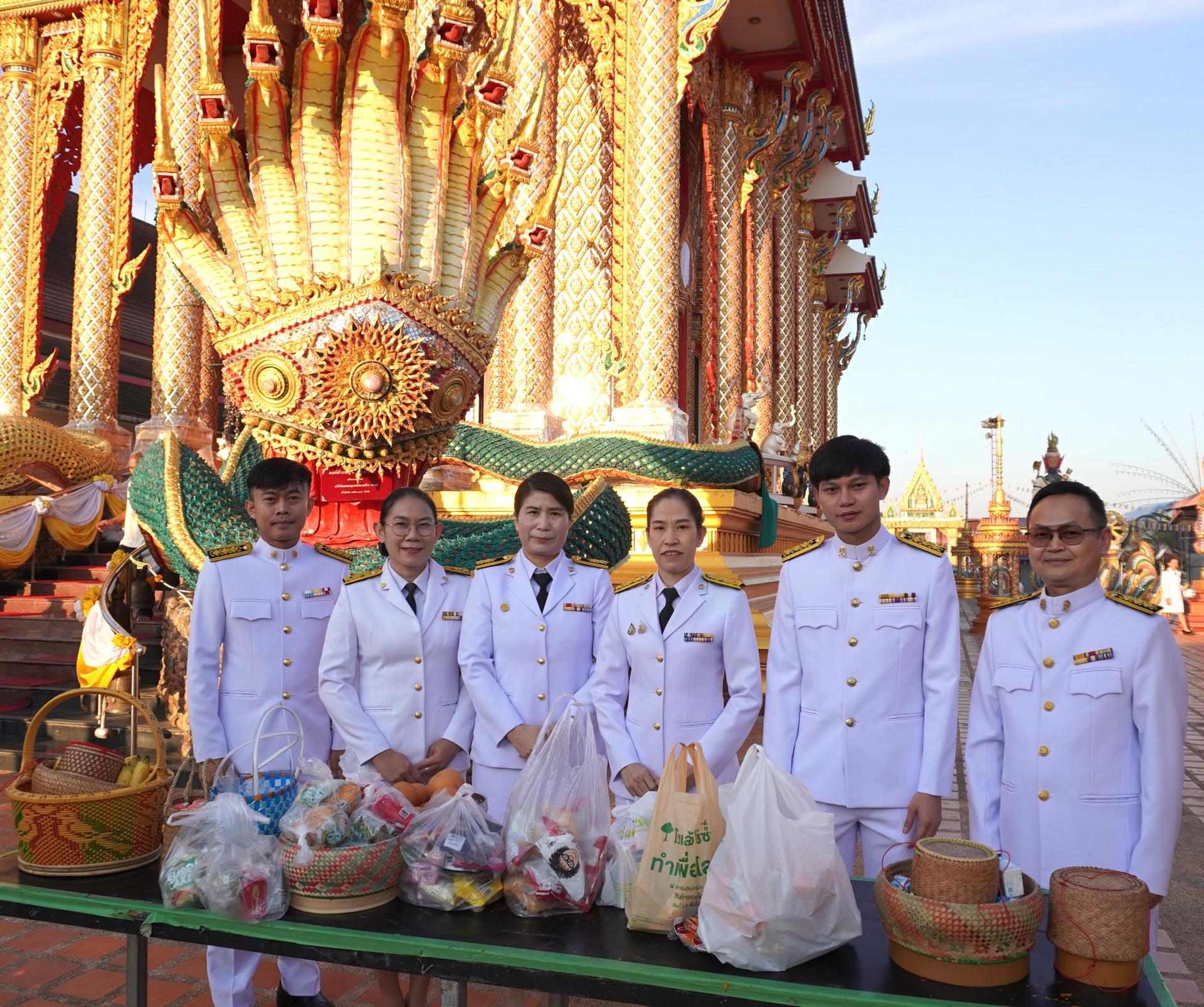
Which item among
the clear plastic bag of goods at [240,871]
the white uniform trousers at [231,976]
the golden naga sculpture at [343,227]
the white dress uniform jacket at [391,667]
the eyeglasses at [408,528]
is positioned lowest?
the white uniform trousers at [231,976]

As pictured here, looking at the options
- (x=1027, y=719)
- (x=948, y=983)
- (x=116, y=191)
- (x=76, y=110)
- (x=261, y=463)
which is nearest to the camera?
(x=948, y=983)

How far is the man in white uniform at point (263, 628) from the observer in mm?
3000

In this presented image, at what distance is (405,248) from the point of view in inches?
144

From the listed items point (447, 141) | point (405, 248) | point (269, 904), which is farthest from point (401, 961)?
point (447, 141)

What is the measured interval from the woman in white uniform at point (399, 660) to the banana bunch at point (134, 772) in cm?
62

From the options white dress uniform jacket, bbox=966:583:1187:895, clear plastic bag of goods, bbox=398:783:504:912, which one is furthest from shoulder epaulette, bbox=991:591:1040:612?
clear plastic bag of goods, bbox=398:783:504:912

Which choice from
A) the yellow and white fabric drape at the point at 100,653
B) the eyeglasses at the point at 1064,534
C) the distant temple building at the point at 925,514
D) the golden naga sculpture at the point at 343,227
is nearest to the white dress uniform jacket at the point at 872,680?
the eyeglasses at the point at 1064,534

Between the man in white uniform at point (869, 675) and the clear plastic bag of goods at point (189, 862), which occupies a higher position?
the man in white uniform at point (869, 675)

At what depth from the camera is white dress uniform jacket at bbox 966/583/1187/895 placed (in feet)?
7.27

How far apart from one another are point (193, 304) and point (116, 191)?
245 cm

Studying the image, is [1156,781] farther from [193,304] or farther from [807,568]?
[193,304]

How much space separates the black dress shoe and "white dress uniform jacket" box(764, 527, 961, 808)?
4.97 ft

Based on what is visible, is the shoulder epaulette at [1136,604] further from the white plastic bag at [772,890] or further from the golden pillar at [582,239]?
the golden pillar at [582,239]

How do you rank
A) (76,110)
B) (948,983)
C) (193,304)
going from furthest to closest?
1. (76,110)
2. (193,304)
3. (948,983)
